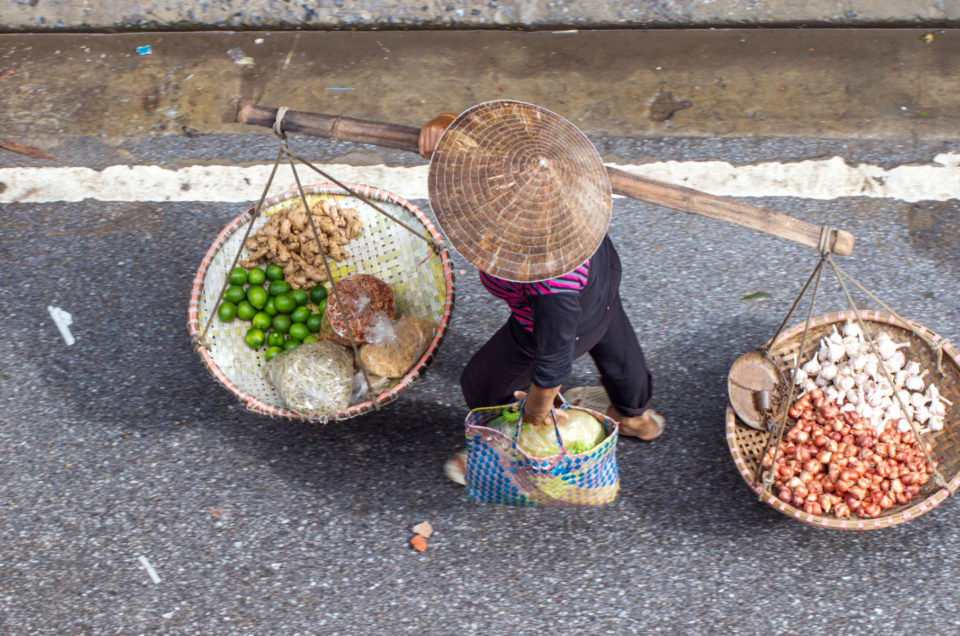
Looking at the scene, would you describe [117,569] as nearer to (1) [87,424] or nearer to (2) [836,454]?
(1) [87,424]

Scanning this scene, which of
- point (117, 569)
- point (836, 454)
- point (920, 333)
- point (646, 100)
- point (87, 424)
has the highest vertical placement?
point (646, 100)

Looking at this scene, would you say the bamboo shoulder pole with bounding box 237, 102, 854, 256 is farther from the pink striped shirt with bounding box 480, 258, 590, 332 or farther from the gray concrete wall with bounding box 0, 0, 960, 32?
the gray concrete wall with bounding box 0, 0, 960, 32

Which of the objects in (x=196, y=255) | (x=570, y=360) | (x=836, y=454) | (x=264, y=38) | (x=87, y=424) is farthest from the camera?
(x=264, y=38)

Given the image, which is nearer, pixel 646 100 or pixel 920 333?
pixel 920 333

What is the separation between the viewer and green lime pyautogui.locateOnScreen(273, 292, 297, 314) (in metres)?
2.85

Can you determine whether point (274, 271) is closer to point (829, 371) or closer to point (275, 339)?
point (275, 339)

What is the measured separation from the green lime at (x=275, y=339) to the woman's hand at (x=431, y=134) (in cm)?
122

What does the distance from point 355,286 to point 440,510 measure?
0.84 metres

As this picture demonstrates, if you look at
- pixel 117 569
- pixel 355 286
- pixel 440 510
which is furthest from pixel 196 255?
pixel 440 510

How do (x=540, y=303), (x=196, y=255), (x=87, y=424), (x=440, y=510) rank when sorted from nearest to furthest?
1. (x=540, y=303)
2. (x=440, y=510)
3. (x=87, y=424)
4. (x=196, y=255)

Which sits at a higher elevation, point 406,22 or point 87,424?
point 406,22

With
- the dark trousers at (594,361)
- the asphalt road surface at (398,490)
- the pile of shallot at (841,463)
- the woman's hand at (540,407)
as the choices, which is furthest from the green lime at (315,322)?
the pile of shallot at (841,463)

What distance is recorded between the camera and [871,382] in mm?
2590

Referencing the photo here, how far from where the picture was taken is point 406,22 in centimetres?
404
